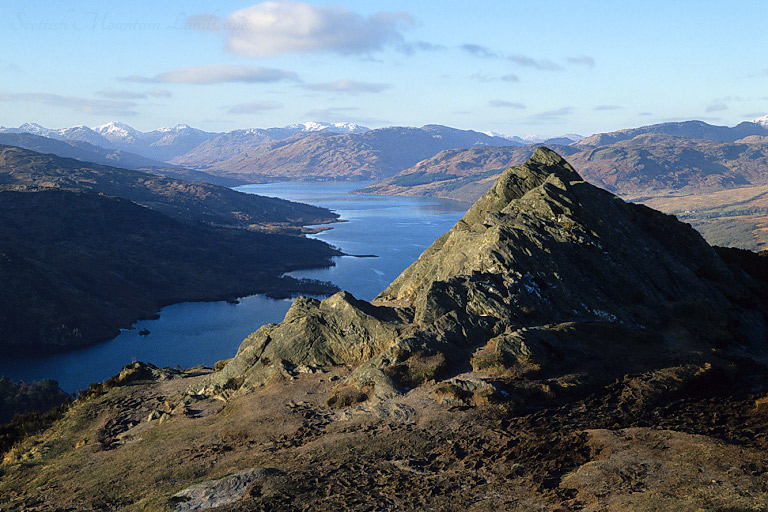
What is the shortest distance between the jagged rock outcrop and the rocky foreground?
0.52ft

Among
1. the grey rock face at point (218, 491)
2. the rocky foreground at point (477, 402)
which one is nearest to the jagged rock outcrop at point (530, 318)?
the rocky foreground at point (477, 402)

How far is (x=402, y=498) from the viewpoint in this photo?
75.5 feet

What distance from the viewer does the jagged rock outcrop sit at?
34469 mm

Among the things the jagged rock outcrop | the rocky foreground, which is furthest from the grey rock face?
the jagged rock outcrop

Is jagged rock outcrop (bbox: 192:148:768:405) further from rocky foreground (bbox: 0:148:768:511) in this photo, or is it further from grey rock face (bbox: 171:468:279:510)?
grey rock face (bbox: 171:468:279:510)

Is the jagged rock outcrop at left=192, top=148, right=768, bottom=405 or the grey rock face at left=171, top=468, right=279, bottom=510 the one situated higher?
the jagged rock outcrop at left=192, top=148, right=768, bottom=405

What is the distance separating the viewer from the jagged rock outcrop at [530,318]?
34469 millimetres

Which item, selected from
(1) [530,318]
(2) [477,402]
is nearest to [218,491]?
(2) [477,402]

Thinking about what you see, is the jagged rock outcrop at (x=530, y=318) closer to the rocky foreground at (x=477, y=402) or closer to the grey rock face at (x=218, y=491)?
the rocky foreground at (x=477, y=402)

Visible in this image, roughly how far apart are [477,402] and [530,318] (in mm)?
11815

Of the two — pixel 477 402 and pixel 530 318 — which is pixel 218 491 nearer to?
pixel 477 402

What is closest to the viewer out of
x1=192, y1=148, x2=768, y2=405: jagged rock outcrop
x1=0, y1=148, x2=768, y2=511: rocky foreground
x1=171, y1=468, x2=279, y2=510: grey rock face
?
x1=0, y1=148, x2=768, y2=511: rocky foreground

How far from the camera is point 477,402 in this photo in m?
30.7

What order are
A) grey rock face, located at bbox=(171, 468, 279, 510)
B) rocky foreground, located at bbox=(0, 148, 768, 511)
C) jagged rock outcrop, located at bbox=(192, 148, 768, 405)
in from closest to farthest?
rocky foreground, located at bbox=(0, 148, 768, 511) → grey rock face, located at bbox=(171, 468, 279, 510) → jagged rock outcrop, located at bbox=(192, 148, 768, 405)
